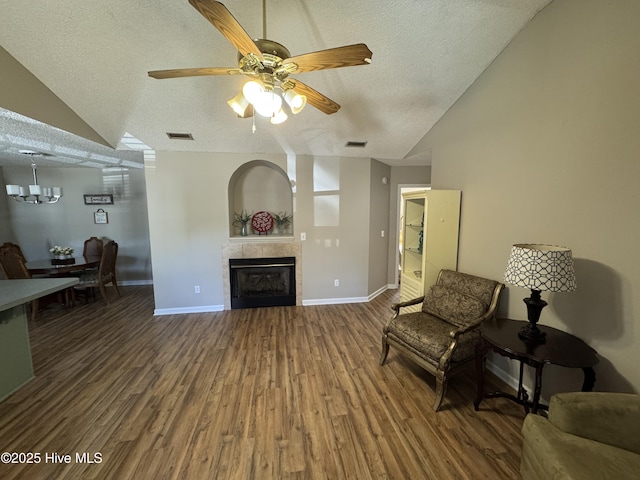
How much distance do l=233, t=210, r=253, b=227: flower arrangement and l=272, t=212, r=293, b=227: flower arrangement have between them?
43cm

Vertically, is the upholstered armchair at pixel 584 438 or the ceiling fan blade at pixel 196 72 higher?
the ceiling fan blade at pixel 196 72

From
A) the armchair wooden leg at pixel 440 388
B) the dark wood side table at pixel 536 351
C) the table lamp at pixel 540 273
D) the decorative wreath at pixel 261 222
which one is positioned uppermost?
the decorative wreath at pixel 261 222

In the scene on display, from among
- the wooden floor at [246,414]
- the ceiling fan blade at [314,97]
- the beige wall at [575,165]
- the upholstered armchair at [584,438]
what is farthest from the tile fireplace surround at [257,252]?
the upholstered armchair at [584,438]

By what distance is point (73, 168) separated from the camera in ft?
17.1

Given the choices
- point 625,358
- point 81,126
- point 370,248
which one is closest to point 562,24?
point 625,358

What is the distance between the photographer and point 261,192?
456 cm

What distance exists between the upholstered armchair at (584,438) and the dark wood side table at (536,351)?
0.74 ft

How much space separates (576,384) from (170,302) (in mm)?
4713

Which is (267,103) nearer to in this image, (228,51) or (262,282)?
(228,51)

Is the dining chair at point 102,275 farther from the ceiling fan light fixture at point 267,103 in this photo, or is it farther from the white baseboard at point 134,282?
the ceiling fan light fixture at point 267,103

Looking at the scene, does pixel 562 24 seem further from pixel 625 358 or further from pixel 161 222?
pixel 161 222

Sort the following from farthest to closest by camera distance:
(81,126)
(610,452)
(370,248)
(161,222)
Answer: (370,248), (161,222), (81,126), (610,452)

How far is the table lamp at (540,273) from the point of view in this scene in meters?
1.59

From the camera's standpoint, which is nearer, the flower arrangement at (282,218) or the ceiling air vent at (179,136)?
the ceiling air vent at (179,136)
